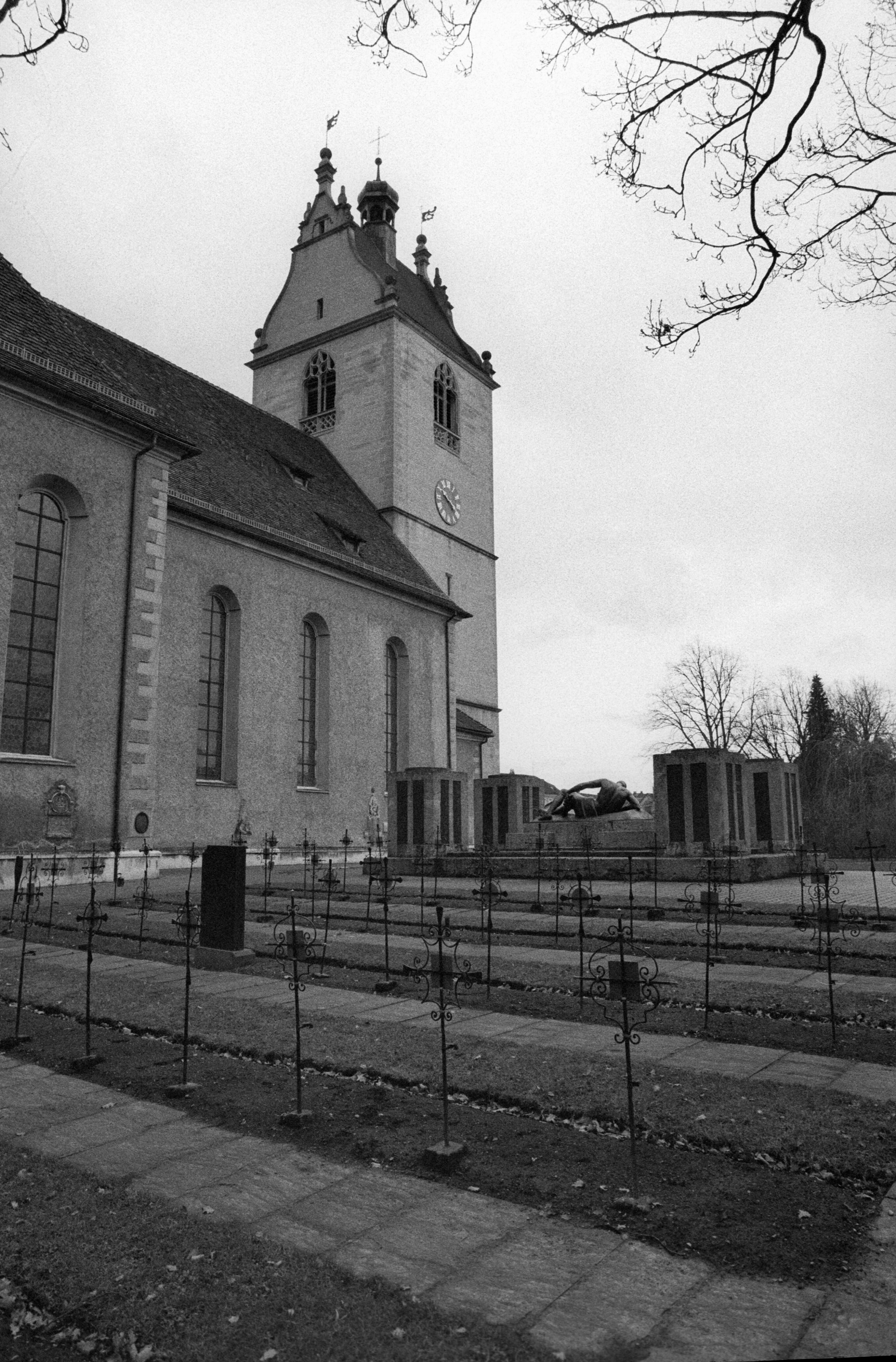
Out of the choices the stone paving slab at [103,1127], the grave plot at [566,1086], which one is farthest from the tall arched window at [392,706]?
the stone paving slab at [103,1127]

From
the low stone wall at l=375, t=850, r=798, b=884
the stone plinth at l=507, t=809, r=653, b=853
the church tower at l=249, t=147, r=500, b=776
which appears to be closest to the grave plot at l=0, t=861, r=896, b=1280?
the low stone wall at l=375, t=850, r=798, b=884

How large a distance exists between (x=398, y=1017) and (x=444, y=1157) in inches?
130

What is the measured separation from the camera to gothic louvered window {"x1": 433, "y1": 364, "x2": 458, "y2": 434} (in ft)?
131

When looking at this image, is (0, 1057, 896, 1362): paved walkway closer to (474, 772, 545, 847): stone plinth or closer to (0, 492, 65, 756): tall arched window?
(0, 492, 65, 756): tall arched window

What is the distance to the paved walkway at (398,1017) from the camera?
580 cm

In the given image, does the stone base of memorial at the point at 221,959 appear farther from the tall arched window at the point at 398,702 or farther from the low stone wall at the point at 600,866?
the tall arched window at the point at 398,702

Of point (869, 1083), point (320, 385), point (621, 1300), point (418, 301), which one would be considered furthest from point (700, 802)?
point (418, 301)

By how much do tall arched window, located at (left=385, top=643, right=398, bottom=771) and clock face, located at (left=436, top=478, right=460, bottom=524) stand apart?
8722 millimetres

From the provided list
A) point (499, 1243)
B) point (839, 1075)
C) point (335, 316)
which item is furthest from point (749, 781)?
point (335, 316)

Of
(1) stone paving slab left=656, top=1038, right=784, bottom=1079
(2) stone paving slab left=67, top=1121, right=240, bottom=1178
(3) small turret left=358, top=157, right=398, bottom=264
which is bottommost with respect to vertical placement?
(2) stone paving slab left=67, top=1121, right=240, bottom=1178

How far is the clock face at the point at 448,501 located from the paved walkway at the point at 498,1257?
34.9 metres

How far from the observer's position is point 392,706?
32062 mm

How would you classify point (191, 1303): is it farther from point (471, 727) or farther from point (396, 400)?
point (396, 400)

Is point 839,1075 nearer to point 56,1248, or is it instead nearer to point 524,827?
point 56,1248
